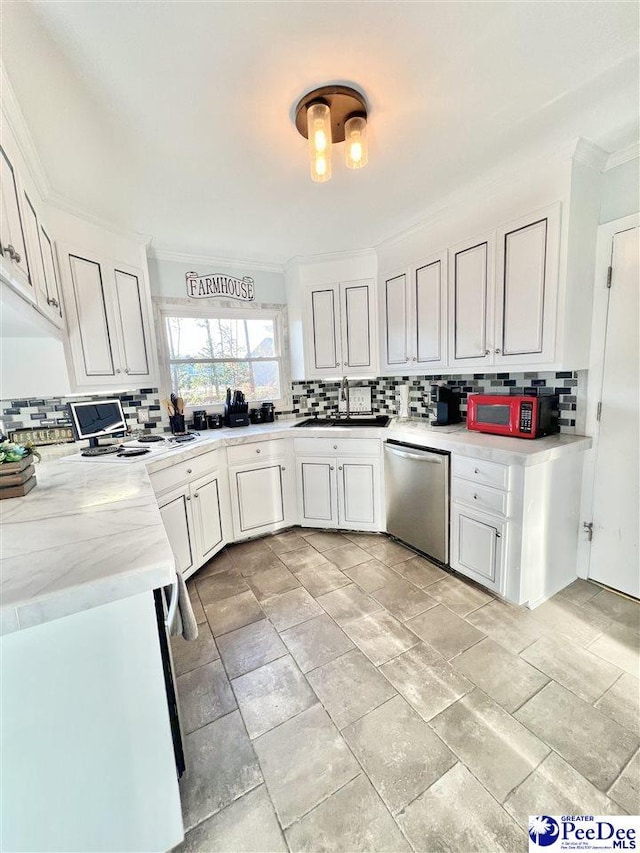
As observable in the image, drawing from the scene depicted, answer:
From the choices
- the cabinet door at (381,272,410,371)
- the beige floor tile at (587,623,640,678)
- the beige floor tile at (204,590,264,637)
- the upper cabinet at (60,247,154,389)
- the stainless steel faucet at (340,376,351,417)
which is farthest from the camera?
the stainless steel faucet at (340,376,351,417)

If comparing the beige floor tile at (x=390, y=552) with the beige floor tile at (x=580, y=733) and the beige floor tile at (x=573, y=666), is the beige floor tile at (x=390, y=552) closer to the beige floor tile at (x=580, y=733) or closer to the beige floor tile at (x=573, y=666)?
the beige floor tile at (x=573, y=666)

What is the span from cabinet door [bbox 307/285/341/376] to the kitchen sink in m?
0.44

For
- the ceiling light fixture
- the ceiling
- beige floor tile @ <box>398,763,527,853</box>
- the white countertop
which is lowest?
beige floor tile @ <box>398,763,527,853</box>

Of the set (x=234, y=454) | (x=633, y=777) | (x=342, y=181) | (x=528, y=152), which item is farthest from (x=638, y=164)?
(x=234, y=454)

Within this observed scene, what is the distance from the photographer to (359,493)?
2834mm

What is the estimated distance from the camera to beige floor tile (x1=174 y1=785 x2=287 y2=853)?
1.00 metres

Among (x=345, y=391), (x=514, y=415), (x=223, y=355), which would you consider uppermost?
(x=223, y=355)

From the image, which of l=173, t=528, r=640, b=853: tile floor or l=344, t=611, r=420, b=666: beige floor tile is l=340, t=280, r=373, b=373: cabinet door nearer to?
→ l=173, t=528, r=640, b=853: tile floor

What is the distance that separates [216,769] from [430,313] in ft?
8.86

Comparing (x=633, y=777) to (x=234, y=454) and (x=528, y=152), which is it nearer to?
(x=234, y=454)

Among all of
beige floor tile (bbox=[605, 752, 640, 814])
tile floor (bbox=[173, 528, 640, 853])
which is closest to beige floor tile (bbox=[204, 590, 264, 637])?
tile floor (bbox=[173, 528, 640, 853])

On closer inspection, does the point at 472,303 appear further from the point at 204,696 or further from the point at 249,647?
the point at 204,696

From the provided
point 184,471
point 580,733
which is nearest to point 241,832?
point 580,733

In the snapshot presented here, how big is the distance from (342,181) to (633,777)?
2.84m
